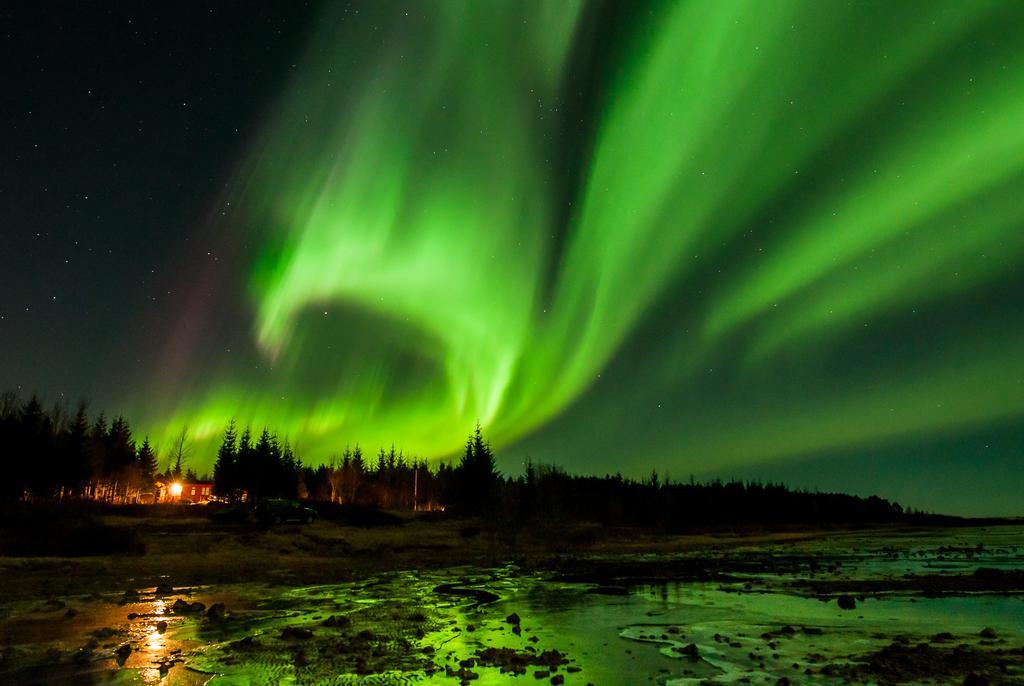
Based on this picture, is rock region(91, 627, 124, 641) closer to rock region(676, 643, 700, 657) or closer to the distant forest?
rock region(676, 643, 700, 657)

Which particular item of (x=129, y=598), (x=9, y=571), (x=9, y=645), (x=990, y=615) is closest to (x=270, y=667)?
(x=9, y=645)

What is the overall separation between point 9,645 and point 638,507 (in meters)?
179

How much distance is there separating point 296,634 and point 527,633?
20.3 feet

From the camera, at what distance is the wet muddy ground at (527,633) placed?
13359 millimetres

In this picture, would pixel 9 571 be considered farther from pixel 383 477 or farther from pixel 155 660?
pixel 383 477

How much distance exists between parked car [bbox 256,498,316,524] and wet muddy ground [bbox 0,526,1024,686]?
120ft

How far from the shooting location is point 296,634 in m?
17.0

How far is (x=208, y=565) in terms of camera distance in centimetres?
3916

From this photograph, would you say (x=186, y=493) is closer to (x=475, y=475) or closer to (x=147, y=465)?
(x=147, y=465)

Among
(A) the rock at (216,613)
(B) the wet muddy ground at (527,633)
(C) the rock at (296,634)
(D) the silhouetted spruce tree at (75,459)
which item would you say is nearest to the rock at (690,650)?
(B) the wet muddy ground at (527,633)

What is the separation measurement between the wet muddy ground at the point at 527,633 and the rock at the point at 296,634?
6cm

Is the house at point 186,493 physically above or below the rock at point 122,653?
above

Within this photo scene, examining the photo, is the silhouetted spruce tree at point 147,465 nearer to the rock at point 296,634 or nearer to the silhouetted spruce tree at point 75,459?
the silhouetted spruce tree at point 75,459

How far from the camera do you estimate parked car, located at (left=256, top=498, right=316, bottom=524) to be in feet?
218
